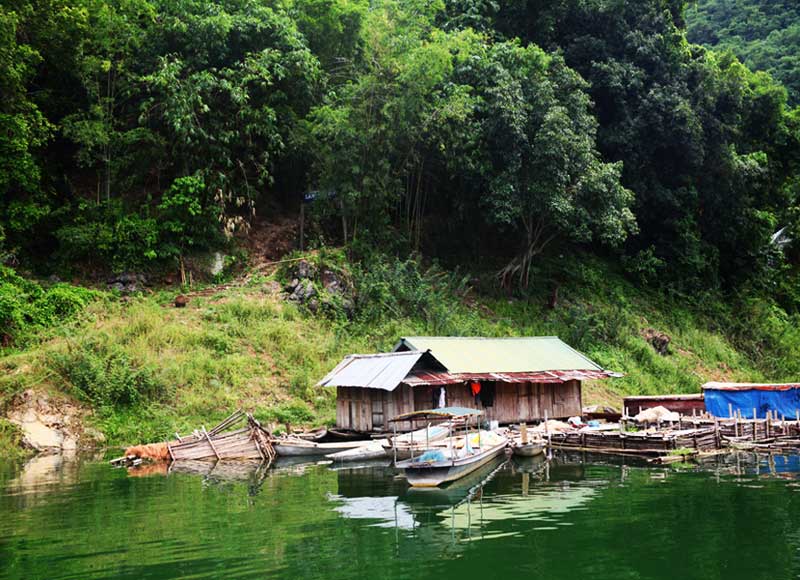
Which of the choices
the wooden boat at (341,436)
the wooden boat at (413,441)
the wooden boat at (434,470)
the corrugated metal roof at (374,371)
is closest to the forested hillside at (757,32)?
the corrugated metal roof at (374,371)

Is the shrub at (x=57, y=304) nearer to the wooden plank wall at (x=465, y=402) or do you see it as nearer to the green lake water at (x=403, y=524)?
the green lake water at (x=403, y=524)

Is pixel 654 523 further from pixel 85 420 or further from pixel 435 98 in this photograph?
pixel 435 98

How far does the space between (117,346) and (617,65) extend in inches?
1218

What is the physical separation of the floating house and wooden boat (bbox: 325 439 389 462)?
6.48 feet

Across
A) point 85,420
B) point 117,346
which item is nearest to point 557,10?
point 117,346

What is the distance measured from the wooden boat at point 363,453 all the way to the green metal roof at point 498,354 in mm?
4199

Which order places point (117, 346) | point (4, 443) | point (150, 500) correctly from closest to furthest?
Answer: point (150, 500) < point (4, 443) < point (117, 346)

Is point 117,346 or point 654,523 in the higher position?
point 117,346

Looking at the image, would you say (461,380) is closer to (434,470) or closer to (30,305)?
(434,470)

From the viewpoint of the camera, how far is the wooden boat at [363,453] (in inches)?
1017

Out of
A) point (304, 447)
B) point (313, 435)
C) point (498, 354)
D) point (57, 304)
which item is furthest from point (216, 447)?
point (498, 354)

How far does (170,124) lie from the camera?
35812 millimetres

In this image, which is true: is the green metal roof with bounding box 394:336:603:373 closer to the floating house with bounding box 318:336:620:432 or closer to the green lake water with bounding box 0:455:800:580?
the floating house with bounding box 318:336:620:432

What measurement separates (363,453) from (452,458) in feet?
17.5
